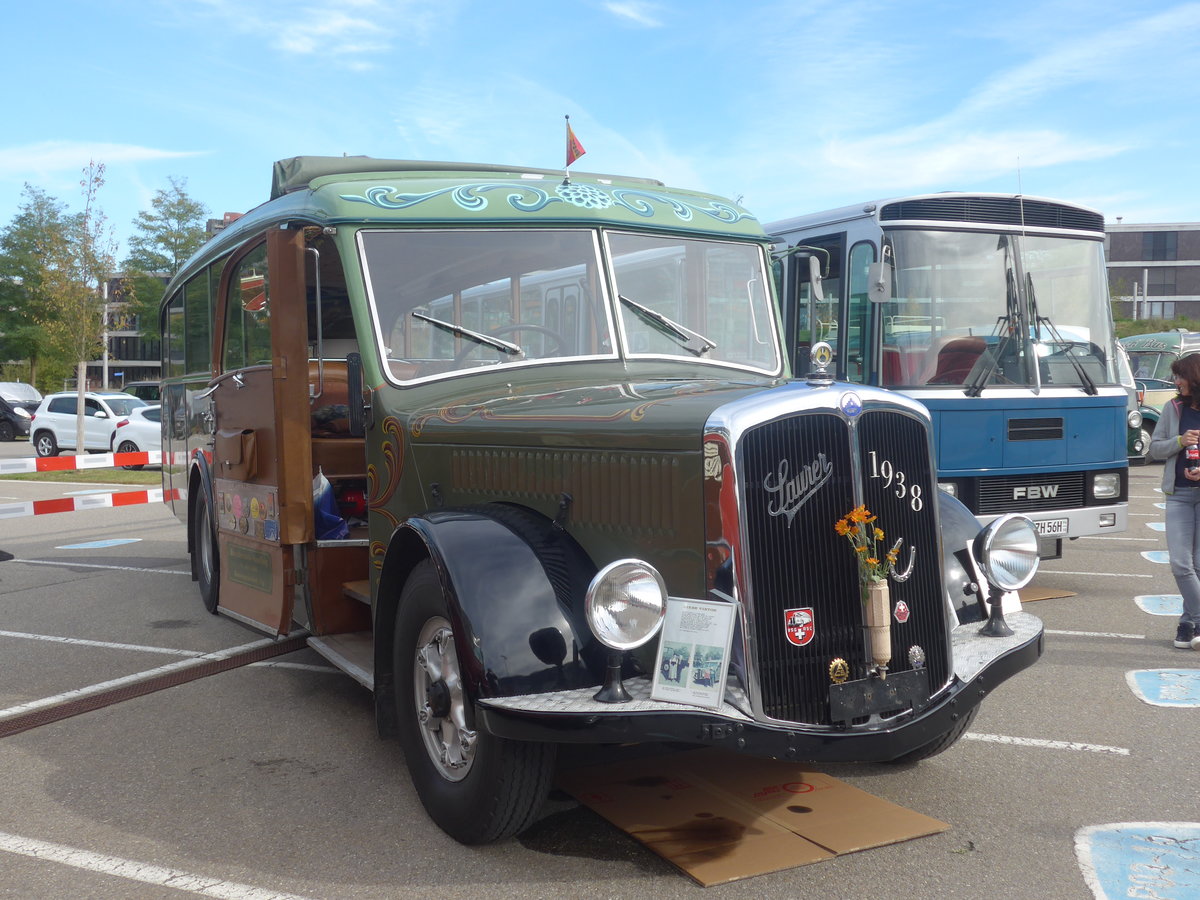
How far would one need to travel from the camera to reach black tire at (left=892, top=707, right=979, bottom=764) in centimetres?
429

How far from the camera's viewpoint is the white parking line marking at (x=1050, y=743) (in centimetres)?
469

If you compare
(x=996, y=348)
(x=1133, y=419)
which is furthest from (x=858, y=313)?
(x=1133, y=419)

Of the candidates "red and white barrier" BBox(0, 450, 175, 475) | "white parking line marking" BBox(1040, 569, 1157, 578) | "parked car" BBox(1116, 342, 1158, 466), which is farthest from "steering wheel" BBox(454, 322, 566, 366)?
"parked car" BBox(1116, 342, 1158, 466)

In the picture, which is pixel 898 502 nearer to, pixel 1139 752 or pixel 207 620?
pixel 1139 752

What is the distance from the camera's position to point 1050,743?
4.79 metres

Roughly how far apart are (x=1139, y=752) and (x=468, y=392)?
3.18m

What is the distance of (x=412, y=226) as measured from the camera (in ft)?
16.1

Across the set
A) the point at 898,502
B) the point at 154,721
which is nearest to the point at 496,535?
the point at 898,502

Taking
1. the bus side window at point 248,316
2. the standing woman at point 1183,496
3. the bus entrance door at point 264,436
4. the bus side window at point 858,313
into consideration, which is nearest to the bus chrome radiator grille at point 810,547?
the bus entrance door at point 264,436

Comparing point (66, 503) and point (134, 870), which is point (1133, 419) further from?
point (134, 870)

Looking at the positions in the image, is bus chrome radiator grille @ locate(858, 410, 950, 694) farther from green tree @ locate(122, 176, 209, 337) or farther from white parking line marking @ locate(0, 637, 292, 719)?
green tree @ locate(122, 176, 209, 337)

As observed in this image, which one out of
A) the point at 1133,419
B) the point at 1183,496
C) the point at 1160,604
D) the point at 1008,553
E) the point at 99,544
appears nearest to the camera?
the point at 1008,553

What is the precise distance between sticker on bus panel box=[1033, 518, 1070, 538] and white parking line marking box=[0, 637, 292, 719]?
5.50 m

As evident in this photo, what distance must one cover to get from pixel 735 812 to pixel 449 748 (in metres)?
1.04
